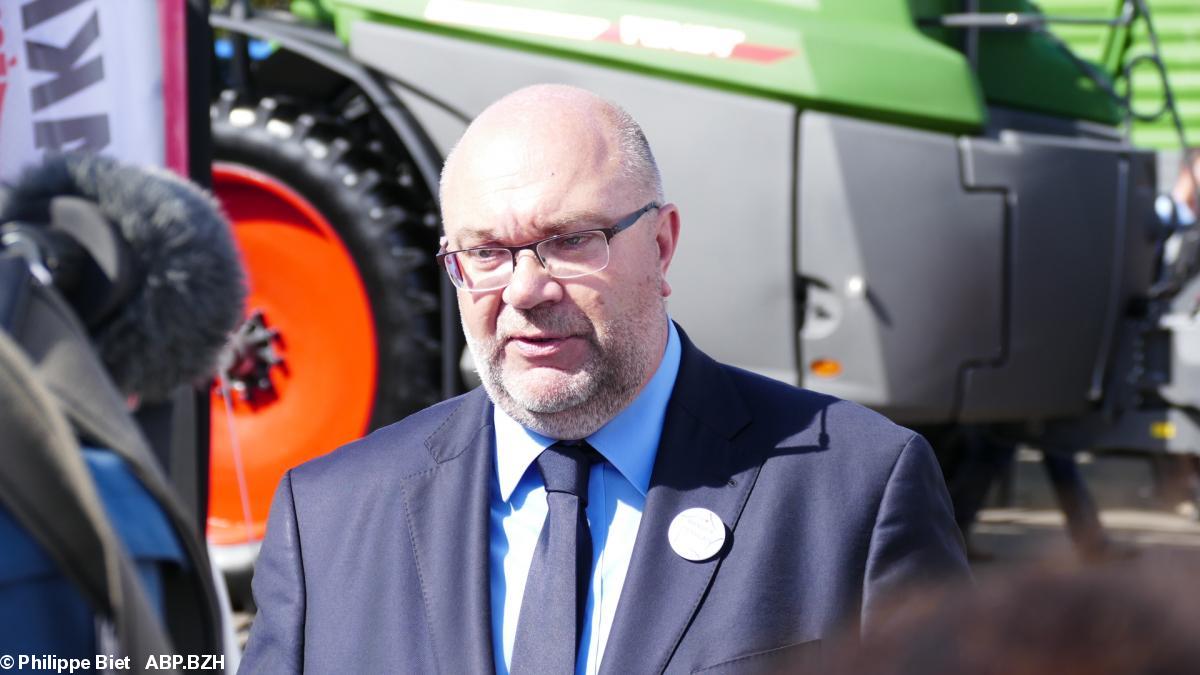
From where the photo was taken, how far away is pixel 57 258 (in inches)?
52.4

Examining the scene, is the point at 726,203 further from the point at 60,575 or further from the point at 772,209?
the point at 60,575

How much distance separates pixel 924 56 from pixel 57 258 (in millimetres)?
3362

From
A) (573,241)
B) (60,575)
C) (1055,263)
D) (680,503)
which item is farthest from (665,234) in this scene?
(1055,263)

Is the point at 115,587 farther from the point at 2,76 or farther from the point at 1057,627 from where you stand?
the point at 2,76

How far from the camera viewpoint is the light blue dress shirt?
6.16 ft

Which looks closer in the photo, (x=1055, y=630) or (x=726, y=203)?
(x=1055, y=630)

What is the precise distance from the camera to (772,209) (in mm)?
4156

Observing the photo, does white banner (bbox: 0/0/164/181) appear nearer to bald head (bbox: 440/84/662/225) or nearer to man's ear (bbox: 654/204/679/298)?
bald head (bbox: 440/84/662/225)

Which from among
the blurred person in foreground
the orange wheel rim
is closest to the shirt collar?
the blurred person in foreground

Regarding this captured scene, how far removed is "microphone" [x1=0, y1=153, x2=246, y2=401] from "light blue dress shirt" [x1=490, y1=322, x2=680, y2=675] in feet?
1.87

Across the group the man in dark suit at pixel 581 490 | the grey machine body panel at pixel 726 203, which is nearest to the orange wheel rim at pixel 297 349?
the grey machine body panel at pixel 726 203

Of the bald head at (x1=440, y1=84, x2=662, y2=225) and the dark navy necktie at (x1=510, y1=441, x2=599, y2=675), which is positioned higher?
the bald head at (x1=440, y1=84, x2=662, y2=225)

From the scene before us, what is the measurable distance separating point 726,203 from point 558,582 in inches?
97.9

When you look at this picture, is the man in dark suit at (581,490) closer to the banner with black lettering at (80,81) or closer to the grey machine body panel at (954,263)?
the banner with black lettering at (80,81)
